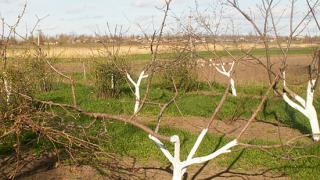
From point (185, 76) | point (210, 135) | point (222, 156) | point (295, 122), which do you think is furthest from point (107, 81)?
point (222, 156)

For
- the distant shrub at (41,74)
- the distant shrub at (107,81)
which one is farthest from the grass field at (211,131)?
the distant shrub at (41,74)

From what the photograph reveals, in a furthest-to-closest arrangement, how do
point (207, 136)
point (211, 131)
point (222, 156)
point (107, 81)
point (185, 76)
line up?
point (185, 76)
point (107, 81)
point (211, 131)
point (207, 136)
point (222, 156)

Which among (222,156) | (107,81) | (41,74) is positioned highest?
(41,74)

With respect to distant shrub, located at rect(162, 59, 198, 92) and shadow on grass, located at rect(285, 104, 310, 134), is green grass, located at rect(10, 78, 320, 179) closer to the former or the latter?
shadow on grass, located at rect(285, 104, 310, 134)

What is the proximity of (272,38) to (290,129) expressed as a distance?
1858 millimetres

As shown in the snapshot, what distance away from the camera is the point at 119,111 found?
35.6ft

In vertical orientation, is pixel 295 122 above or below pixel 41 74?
below

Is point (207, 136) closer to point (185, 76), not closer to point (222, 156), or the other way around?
point (222, 156)

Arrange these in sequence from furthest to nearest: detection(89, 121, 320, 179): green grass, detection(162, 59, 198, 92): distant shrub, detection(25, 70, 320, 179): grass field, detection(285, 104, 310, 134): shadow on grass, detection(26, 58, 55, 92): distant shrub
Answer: detection(162, 59, 198, 92): distant shrub < detection(26, 58, 55, 92): distant shrub < detection(285, 104, 310, 134): shadow on grass < detection(25, 70, 320, 179): grass field < detection(89, 121, 320, 179): green grass

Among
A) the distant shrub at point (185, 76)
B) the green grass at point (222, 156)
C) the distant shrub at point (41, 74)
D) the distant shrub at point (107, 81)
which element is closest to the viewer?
the green grass at point (222, 156)

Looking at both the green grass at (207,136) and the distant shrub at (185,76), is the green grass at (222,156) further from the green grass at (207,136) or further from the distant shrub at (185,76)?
the distant shrub at (185,76)

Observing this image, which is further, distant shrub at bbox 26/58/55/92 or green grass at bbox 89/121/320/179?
distant shrub at bbox 26/58/55/92

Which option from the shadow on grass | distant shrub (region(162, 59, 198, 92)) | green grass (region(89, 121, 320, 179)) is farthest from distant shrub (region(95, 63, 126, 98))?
green grass (region(89, 121, 320, 179))

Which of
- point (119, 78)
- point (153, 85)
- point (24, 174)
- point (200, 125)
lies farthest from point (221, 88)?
point (24, 174)
